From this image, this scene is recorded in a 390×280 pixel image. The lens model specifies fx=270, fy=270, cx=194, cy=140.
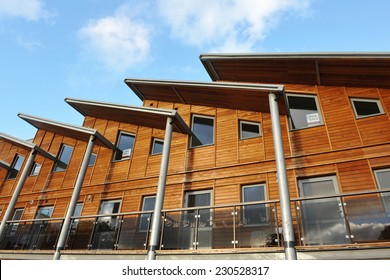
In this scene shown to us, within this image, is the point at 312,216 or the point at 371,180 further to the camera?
the point at 371,180

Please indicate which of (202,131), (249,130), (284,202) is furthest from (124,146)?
(284,202)

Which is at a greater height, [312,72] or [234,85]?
[312,72]

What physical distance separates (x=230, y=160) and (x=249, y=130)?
1481 millimetres

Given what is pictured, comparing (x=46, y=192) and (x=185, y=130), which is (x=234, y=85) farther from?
(x=46, y=192)

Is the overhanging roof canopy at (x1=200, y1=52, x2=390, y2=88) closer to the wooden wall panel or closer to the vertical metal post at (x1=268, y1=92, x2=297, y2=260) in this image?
the wooden wall panel

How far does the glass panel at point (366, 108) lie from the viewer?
8727 mm

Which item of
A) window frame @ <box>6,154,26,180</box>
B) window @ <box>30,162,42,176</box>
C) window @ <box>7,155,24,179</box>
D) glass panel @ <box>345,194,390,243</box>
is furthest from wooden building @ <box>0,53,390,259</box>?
window @ <box>7,155,24,179</box>

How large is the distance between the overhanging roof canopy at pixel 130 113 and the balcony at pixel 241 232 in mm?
3972

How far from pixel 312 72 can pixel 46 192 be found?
13.0 m

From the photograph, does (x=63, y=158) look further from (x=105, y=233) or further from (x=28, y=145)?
(x=105, y=233)

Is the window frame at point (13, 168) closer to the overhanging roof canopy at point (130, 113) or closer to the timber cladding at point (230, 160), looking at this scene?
the timber cladding at point (230, 160)
